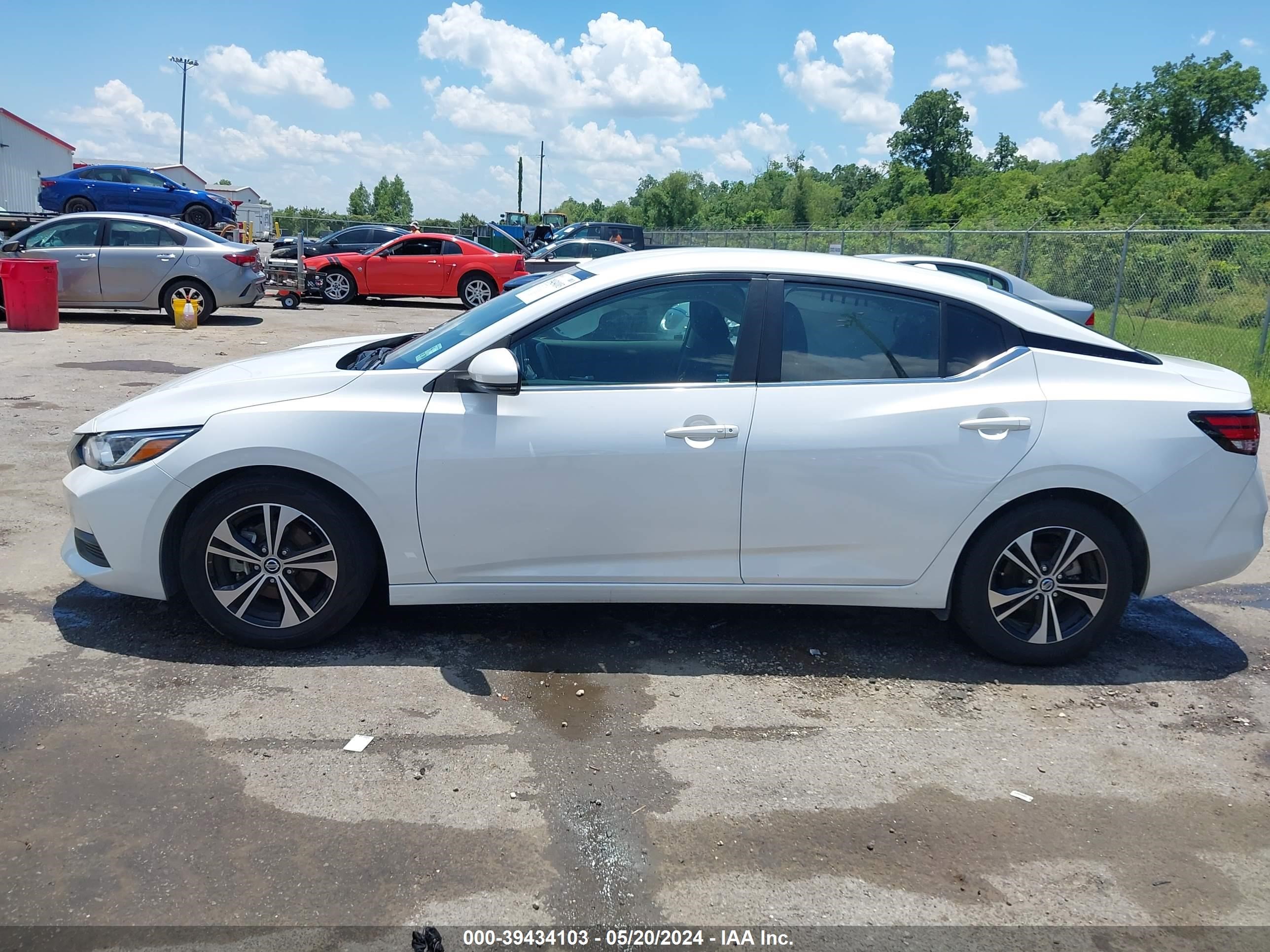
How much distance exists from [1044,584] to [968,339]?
109cm

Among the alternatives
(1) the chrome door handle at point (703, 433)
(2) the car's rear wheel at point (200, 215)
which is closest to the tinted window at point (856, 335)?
(1) the chrome door handle at point (703, 433)

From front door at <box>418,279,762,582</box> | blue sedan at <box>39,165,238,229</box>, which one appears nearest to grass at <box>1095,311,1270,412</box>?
front door at <box>418,279,762,582</box>

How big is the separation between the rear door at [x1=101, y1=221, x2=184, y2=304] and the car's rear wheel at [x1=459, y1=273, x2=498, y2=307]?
7268mm

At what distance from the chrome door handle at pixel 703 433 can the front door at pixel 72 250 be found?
48.9 ft

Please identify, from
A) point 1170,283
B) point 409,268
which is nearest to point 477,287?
point 409,268

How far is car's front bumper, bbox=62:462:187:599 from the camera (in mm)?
4215

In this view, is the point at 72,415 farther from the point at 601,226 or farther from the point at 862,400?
the point at 601,226

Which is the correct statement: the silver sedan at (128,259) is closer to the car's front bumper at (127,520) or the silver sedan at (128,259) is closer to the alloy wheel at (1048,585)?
the car's front bumper at (127,520)

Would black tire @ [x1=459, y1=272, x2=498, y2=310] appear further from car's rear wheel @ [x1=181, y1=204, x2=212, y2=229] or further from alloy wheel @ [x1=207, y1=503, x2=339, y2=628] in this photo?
alloy wheel @ [x1=207, y1=503, x2=339, y2=628]

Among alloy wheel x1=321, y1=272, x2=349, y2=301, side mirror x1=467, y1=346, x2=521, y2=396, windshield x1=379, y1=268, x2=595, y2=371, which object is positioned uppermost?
alloy wheel x1=321, y1=272, x2=349, y2=301

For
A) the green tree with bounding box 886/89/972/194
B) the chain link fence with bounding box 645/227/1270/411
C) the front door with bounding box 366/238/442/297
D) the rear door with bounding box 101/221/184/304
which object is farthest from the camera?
the green tree with bounding box 886/89/972/194

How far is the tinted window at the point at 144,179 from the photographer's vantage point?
24.7 m

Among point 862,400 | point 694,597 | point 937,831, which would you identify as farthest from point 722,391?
point 937,831

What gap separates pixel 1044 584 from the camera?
14.5 ft
